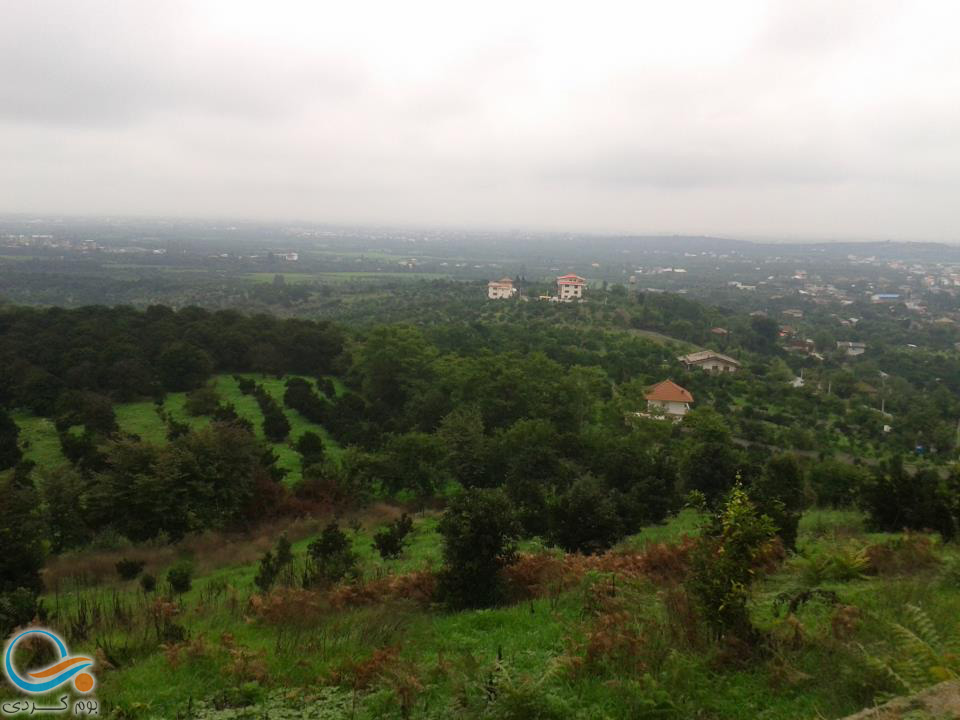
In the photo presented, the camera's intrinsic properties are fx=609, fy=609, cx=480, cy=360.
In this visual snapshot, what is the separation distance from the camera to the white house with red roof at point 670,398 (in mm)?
26511

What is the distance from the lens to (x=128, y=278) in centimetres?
7944

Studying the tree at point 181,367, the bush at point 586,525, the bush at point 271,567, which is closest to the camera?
the bush at point 271,567

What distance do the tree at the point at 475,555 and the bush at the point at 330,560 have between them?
6.21 ft

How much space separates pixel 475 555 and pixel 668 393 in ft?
72.8

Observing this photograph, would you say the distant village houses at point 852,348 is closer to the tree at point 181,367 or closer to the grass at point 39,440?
the tree at point 181,367

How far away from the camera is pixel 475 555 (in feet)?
21.6

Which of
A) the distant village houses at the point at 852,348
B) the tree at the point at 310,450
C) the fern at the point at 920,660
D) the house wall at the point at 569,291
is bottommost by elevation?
the distant village houses at the point at 852,348

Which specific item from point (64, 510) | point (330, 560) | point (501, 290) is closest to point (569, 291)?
point (501, 290)

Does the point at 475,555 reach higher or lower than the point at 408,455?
higher

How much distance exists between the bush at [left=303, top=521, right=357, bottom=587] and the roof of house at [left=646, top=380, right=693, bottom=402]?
20054 mm

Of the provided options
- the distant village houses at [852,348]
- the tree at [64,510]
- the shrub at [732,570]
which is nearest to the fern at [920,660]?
the shrub at [732,570]

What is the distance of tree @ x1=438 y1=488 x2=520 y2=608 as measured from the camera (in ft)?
21.4

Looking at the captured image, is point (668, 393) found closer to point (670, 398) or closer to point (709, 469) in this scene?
point (670, 398)

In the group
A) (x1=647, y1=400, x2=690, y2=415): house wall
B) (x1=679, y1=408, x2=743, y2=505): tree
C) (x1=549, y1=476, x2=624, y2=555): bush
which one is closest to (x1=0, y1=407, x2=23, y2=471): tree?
(x1=549, y1=476, x2=624, y2=555): bush
